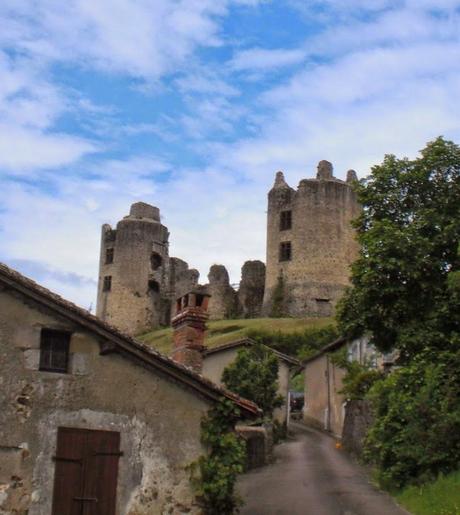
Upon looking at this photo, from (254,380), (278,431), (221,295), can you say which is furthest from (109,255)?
(254,380)

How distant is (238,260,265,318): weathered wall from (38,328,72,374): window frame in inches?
2398

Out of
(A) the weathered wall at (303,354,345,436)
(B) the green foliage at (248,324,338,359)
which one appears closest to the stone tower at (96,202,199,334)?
(B) the green foliage at (248,324,338,359)

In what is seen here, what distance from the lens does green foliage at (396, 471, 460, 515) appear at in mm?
17312

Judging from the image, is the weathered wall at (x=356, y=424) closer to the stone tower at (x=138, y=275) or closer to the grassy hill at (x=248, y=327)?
the grassy hill at (x=248, y=327)

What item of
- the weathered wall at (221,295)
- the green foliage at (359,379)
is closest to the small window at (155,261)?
the weathered wall at (221,295)

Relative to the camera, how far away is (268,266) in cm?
7206

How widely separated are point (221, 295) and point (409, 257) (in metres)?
53.8

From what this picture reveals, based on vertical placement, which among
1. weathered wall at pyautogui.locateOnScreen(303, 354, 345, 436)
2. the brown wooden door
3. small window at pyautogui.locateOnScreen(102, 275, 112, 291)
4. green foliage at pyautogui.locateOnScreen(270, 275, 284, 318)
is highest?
small window at pyautogui.locateOnScreen(102, 275, 112, 291)

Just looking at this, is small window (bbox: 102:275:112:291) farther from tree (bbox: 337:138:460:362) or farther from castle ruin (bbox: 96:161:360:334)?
tree (bbox: 337:138:460:362)

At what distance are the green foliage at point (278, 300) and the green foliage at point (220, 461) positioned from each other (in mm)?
53736

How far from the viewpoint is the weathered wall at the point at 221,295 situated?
76.6 meters

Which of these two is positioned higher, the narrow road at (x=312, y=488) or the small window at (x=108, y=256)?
the small window at (x=108, y=256)

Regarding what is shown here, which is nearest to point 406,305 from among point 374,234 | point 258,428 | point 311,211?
point 374,234

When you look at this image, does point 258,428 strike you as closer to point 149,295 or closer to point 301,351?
point 301,351
